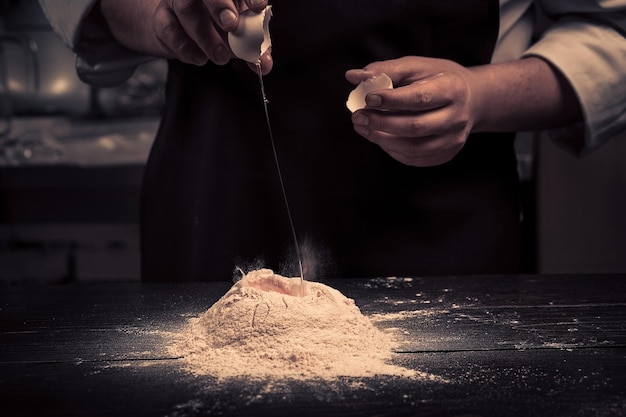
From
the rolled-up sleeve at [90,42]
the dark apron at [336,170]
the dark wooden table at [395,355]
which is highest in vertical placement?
the rolled-up sleeve at [90,42]

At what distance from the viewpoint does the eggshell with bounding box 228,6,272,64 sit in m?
0.89

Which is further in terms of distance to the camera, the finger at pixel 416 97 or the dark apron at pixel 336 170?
the dark apron at pixel 336 170

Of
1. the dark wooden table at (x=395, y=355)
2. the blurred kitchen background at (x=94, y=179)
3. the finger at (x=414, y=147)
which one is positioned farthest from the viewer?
the blurred kitchen background at (x=94, y=179)

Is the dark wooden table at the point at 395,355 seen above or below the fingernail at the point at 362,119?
below

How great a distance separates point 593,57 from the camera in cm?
125

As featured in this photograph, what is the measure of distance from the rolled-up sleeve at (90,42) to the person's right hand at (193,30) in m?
0.29

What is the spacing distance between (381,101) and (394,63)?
90mm

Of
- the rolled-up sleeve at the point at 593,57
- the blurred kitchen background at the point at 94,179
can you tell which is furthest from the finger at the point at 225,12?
the blurred kitchen background at the point at 94,179

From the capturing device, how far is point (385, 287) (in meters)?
1.10

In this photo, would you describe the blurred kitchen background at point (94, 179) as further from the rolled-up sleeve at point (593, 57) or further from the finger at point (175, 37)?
the finger at point (175, 37)

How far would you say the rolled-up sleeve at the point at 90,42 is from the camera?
1271mm

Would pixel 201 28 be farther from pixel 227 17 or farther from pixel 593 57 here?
pixel 593 57

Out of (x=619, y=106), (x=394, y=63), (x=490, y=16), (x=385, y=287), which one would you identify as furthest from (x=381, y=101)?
(x=619, y=106)

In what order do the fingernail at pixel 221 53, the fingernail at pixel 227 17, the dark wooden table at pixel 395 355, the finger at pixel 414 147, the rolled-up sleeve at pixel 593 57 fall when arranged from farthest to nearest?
1. the rolled-up sleeve at pixel 593 57
2. the finger at pixel 414 147
3. the fingernail at pixel 221 53
4. the fingernail at pixel 227 17
5. the dark wooden table at pixel 395 355
